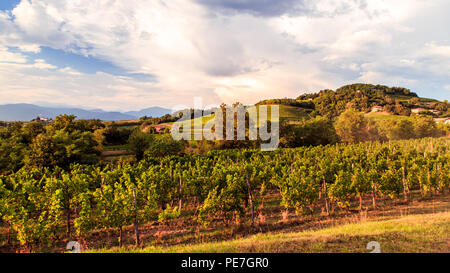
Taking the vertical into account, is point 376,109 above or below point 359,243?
above

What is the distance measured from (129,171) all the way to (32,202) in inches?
239

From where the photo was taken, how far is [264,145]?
3922 centimetres

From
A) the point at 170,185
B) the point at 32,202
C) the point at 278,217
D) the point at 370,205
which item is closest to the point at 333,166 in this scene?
the point at 370,205

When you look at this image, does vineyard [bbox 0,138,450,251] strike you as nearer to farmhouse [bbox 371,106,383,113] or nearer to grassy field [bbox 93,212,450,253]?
grassy field [bbox 93,212,450,253]

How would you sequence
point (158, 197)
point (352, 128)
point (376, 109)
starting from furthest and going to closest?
point (376, 109), point (352, 128), point (158, 197)

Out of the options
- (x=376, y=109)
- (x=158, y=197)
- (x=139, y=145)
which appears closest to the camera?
(x=158, y=197)

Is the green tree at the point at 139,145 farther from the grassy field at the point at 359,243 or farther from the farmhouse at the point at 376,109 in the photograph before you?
the farmhouse at the point at 376,109

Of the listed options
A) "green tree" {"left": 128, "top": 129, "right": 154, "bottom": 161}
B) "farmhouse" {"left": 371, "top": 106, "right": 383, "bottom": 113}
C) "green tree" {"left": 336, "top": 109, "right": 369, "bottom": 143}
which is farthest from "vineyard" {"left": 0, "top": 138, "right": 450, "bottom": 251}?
"farmhouse" {"left": 371, "top": 106, "right": 383, "bottom": 113}

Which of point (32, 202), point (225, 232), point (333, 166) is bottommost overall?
point (225, 232)

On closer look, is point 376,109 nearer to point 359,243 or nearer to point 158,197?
point 158,197

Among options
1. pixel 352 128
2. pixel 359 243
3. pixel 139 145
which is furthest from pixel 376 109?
pixel 359 243
